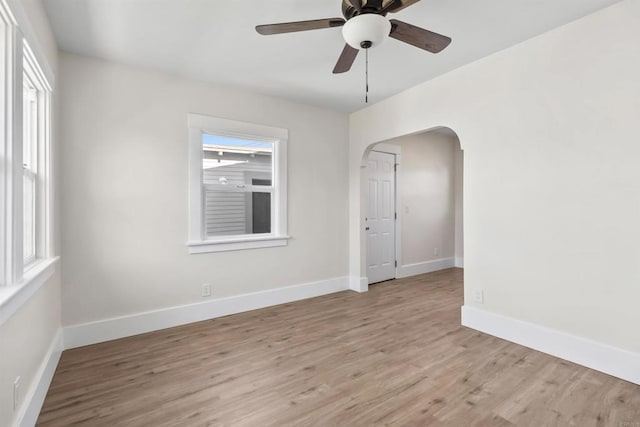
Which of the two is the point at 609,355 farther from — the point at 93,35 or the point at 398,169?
the point at 93,35

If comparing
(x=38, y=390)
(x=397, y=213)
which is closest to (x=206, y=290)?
(x=38, y=390)

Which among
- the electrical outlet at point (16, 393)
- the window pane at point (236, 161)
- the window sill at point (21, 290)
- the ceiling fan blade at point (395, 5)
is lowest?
the electrical outlet at point (16, 393)

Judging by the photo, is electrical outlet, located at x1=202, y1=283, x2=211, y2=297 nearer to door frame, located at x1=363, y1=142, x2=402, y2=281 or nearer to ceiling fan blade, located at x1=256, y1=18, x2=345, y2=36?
ceiling fan blade, located at x1=256, y1=18, x2=345, y2=36

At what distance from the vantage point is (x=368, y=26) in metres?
1.79

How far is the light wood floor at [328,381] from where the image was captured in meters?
1.84

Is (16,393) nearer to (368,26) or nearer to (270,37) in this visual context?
(368,26)

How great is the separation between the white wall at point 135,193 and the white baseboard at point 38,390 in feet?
1.73

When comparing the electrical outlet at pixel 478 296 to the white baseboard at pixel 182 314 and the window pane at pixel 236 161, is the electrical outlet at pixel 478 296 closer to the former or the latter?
the white baseboard at pixel 182 314

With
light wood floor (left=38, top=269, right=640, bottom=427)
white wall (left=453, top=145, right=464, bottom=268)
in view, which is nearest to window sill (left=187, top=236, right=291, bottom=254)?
light wood floor (left=38, top=269, right=640, bottom=427)

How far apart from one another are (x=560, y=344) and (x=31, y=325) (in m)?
3.70

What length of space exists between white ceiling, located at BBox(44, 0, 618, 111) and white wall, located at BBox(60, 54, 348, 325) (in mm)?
249

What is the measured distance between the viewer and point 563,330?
99.3 inches

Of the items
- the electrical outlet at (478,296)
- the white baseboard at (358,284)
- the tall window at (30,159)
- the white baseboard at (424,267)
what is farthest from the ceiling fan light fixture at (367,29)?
the white baseboard at (424,267)

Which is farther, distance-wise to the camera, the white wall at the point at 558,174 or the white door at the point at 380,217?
the white door at the point at 380,217
